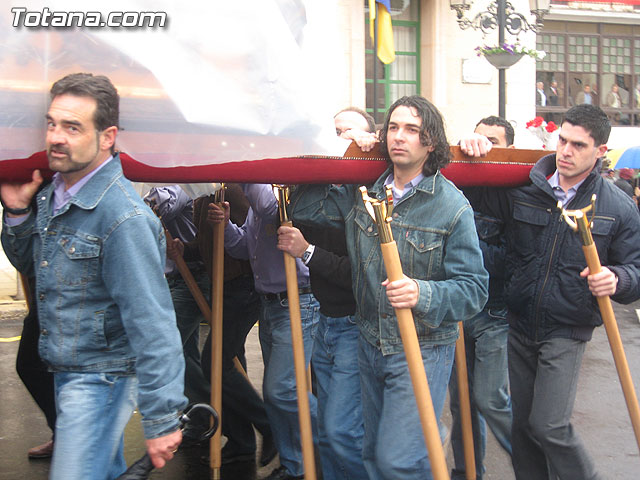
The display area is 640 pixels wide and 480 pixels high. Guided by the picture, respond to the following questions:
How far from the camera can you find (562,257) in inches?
157

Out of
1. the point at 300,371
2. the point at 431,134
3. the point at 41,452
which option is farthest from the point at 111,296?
the point at 41,452

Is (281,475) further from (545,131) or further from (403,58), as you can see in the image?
(403,58)

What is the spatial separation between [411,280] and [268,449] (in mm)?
2367

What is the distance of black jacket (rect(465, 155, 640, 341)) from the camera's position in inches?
156

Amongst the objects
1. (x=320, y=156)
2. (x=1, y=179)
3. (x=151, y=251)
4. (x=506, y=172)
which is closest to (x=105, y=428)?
(x=151, y=251)

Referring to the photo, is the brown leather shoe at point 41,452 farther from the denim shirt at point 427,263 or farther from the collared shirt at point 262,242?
the denim shirt at point 427,263

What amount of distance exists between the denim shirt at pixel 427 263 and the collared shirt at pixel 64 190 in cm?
119

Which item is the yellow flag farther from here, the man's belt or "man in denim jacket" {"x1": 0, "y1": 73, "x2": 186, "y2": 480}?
"man in denim jacket" {"x1": 0, "y1": 73, "x2": 186, "y2": 480}

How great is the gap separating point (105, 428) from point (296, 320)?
133cm

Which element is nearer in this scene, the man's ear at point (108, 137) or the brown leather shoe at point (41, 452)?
the man's ear at point (108, 137)

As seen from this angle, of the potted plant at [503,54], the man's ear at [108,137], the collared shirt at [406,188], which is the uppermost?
the potted plant at [503,54]

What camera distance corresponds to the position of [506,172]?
414 centimetres

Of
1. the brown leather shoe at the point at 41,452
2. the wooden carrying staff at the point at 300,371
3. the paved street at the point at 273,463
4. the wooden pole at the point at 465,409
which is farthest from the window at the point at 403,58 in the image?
the wooden carrying staff at the point at 300,371

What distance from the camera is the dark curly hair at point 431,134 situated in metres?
3.62
